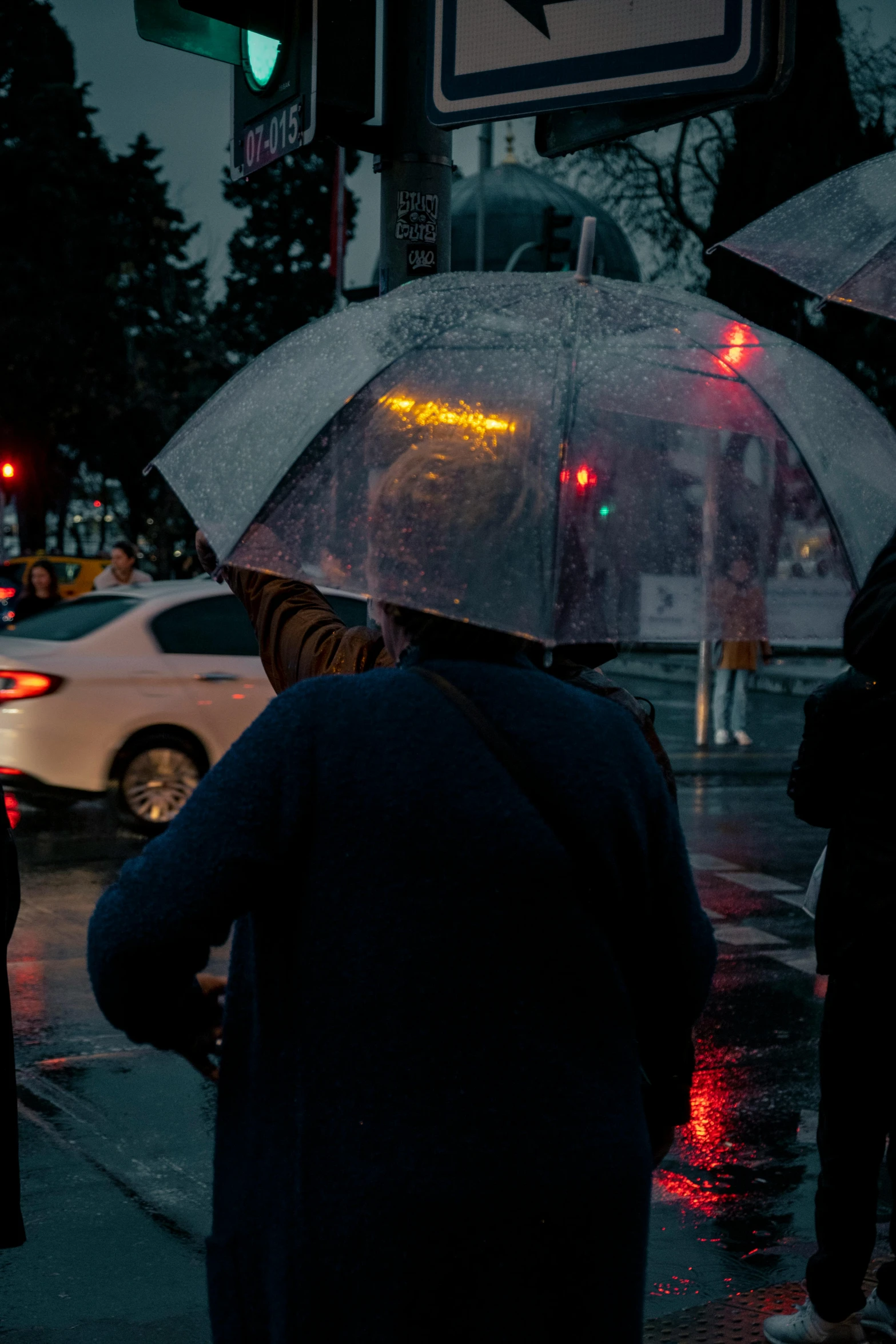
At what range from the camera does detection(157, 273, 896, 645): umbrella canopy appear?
6.26 ft

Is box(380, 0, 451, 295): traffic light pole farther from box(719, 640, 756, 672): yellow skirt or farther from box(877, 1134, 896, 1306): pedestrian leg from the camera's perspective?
box(719, 640, 756, 672): yellow skirt

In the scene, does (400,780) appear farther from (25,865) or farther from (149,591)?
(149,591)

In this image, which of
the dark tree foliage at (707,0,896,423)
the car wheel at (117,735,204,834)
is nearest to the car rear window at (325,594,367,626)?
the car wheel at (117,735,204,834)

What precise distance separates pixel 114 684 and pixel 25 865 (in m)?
1.36

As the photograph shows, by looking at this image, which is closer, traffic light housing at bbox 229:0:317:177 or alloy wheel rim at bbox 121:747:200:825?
traffic light housing at bbox 229:0:317:177

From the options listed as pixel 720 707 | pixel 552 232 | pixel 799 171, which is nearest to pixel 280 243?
pixel 799 171

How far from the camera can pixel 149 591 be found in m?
10.6

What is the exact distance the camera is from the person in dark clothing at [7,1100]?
10.5 ft

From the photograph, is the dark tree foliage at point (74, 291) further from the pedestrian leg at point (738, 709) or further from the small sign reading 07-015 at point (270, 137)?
the small sign reading 07-015 at point (270, 137)

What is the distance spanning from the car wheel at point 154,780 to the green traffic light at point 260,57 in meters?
6.55

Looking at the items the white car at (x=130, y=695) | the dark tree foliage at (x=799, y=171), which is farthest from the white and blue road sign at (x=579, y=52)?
the dark tree foliage at (x=799, y=171)

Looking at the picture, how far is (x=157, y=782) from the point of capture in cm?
1025

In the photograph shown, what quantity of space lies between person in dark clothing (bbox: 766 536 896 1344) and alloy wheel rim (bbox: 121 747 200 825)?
7122mm

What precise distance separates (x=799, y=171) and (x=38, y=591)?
91.8ft
